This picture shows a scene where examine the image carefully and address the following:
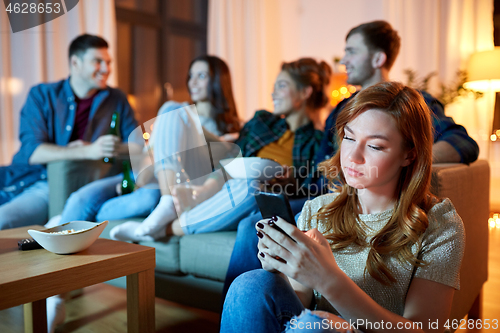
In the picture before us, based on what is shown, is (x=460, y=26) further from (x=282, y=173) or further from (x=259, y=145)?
(x=282, y=173)

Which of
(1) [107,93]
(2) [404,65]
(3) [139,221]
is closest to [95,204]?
(3) [139,221]

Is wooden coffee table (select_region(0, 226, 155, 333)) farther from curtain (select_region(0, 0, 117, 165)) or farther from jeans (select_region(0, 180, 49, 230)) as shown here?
curtain (select_region(0, 0, 117, 165))

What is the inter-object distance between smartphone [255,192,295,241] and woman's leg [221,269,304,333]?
13 cm

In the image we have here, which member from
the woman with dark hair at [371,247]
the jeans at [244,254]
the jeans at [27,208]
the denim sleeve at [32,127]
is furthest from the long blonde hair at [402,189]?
the denim sleeve at [32,127]

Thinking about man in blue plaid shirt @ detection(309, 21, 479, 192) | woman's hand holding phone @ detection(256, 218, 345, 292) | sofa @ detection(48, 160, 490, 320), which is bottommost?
sofa @ detection(48, 160, 490, 320)

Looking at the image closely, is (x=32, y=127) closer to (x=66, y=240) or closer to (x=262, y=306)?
(x=66, y=240)

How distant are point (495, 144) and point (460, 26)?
1105mm

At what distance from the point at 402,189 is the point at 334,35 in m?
3.90

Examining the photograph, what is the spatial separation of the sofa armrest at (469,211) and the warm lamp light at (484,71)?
194cm

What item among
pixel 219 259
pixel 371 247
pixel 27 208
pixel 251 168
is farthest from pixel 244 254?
pixel 27 208

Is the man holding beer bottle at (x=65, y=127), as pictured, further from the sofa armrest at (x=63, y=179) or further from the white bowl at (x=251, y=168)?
the white bowl at (x=251, y=168)

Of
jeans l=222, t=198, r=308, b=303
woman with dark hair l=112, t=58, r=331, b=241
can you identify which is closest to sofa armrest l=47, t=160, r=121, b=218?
woman with dark hair l=112, t=58, r=331, b=241

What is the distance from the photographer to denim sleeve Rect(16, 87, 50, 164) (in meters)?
1.92

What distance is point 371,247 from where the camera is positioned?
2.59 ft
